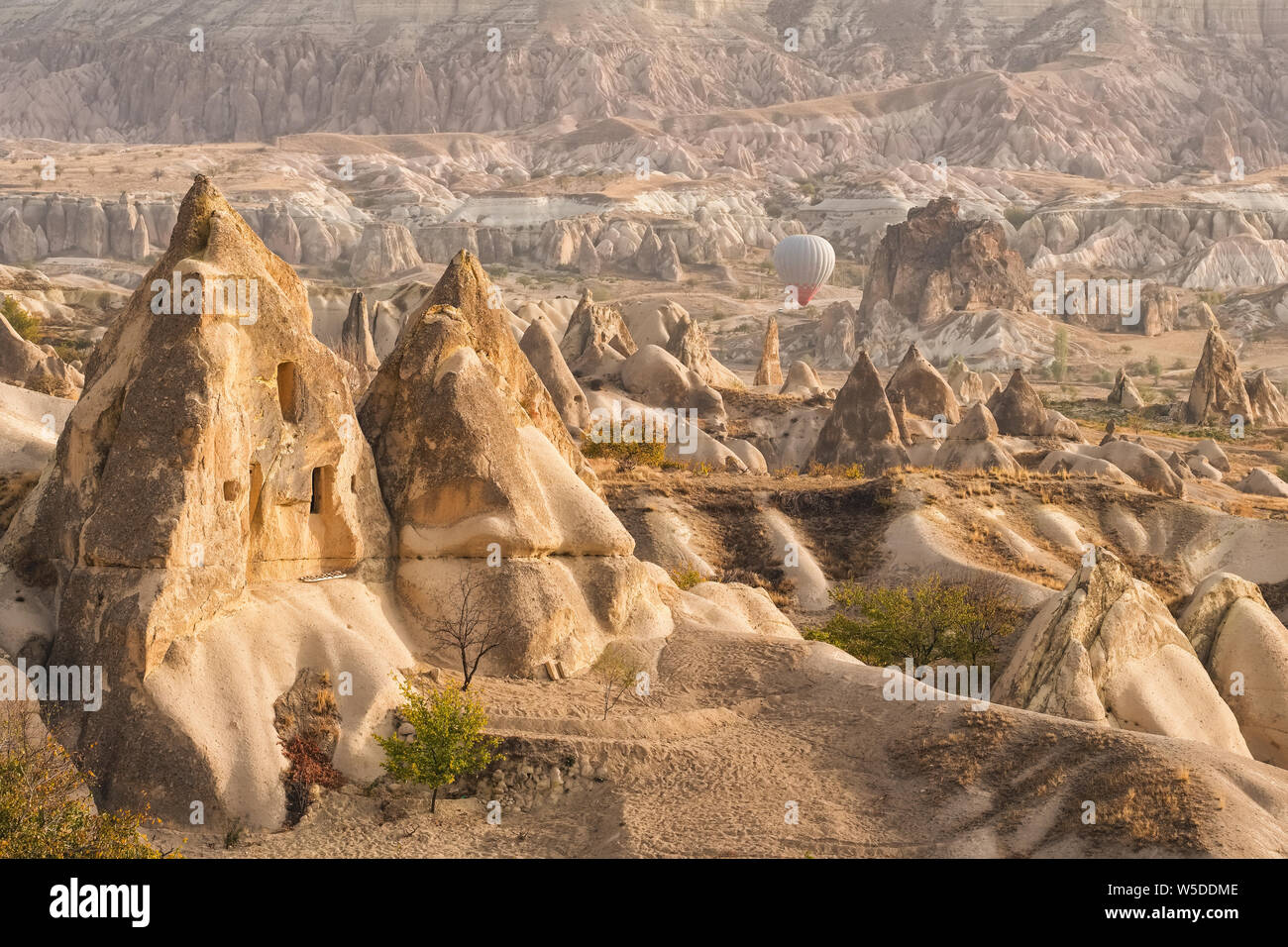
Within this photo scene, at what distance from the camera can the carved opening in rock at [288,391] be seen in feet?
76.9

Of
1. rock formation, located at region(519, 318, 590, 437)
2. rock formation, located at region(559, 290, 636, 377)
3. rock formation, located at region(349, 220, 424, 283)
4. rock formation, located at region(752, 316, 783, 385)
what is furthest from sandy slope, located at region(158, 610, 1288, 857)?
rock formation, located at region(349, 220, 424, 283)

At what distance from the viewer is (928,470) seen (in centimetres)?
4712

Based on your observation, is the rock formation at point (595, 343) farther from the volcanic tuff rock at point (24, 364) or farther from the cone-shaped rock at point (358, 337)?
the volcanic tuff rock at point (24, 364)

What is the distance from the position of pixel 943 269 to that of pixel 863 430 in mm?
73211

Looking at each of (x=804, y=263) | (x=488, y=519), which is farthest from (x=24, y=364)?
(x=804, y=263)

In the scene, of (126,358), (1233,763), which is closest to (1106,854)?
(1233,763)

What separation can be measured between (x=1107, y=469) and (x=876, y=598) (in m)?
21.6

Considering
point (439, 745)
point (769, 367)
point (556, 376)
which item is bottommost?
point (439, 745)

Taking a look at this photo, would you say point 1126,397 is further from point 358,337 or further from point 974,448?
point 358,337

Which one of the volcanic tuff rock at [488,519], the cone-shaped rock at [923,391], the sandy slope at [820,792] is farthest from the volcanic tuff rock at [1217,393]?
the sandy slope at [820,792]

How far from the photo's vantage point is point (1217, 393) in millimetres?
87250

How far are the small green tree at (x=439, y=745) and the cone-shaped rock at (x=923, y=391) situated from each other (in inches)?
1962

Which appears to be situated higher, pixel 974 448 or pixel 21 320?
pixel 21 320
